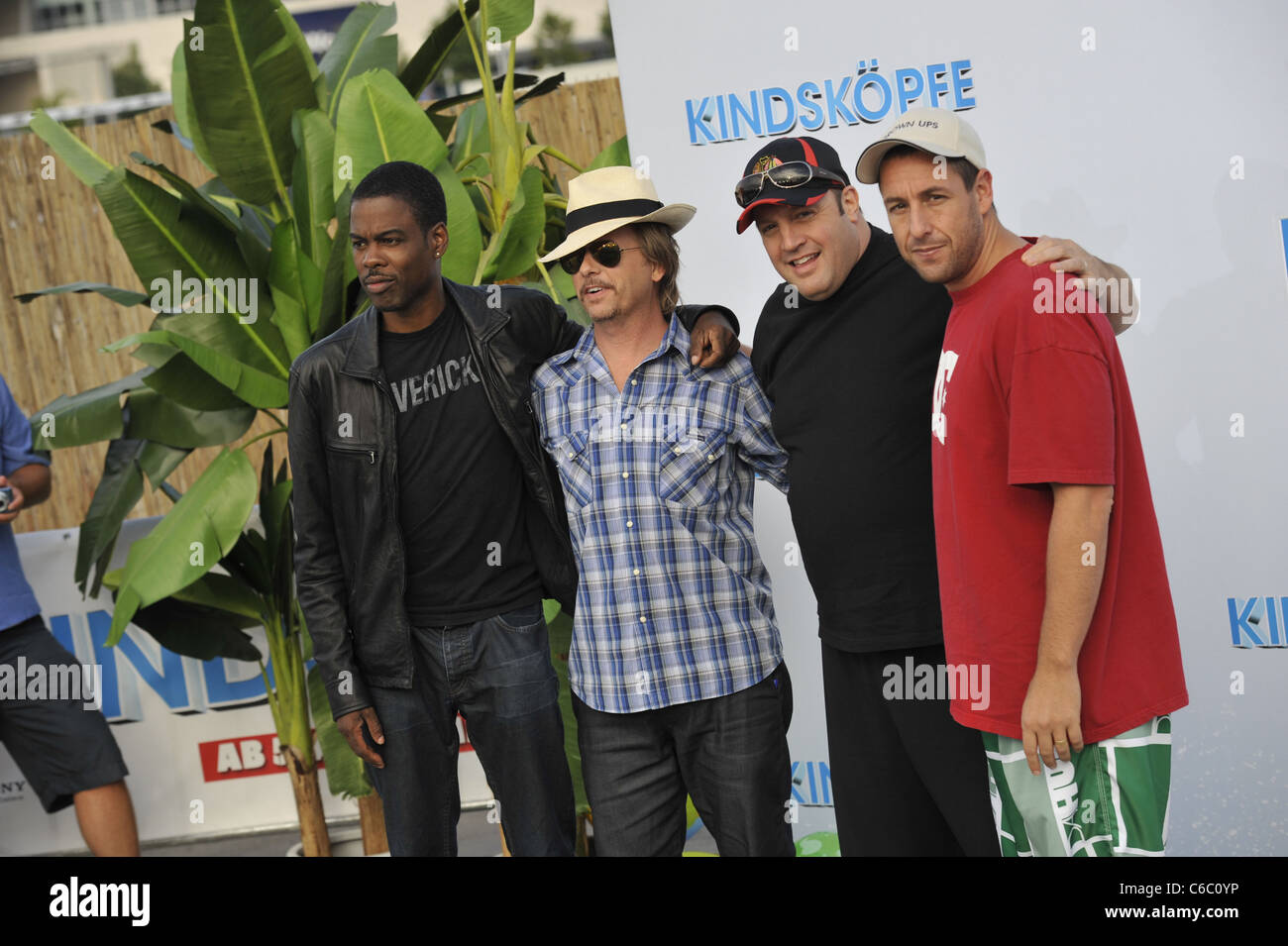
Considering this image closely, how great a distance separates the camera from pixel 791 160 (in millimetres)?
2426

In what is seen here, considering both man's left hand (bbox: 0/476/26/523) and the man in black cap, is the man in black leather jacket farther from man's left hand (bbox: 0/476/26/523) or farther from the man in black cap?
man's left hand (bbox: 0/476/26/523)

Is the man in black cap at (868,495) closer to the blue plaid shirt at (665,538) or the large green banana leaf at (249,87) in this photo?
the blue plaid shirt at (665,538)

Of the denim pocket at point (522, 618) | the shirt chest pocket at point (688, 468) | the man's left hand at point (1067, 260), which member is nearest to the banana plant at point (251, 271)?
the denim pocket at point (522, 618)

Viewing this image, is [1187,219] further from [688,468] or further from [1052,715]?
[1052,715]

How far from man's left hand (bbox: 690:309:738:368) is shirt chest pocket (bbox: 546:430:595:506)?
30 cm

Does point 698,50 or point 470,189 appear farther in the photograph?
point 470,189

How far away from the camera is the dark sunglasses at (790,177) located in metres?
2.40

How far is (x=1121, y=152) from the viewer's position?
3.43m

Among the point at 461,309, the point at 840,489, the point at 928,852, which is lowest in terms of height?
the point at 928,852

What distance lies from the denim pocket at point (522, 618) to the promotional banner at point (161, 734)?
2099 millimetres

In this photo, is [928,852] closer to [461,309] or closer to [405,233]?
[461,309]

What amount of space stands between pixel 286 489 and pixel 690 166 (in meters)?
1.75

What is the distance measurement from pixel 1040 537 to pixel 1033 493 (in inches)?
3.1

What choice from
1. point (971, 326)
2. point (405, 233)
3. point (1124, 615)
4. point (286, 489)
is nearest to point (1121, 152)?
point (971, 326)
